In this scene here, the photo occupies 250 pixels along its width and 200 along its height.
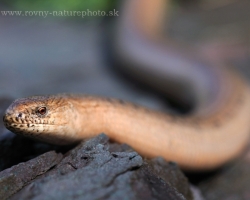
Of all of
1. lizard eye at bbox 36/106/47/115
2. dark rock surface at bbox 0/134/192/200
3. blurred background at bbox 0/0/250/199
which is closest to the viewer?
dark rock surface at bbox 0/134/192/200

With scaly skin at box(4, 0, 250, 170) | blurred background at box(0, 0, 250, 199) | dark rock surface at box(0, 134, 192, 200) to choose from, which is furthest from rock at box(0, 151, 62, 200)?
blurred background at box(0, 0, 250, 199)

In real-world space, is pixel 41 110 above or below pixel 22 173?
above

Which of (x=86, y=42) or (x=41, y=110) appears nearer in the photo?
(x=41, y=110)

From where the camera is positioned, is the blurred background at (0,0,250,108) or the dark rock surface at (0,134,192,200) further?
the blurred background at (0,0,250,108)

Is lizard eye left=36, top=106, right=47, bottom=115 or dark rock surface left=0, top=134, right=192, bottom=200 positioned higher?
lizard eye left=36, top=106, right=47, bottom=115

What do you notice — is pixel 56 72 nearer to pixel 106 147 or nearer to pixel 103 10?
pixel 103 10

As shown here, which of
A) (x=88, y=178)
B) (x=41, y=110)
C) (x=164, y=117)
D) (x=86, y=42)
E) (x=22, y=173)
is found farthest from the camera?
(x=86, y=42)

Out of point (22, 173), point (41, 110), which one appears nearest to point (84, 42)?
point (41, 110)

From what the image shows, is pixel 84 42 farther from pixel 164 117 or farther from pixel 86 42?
pixel 164 117

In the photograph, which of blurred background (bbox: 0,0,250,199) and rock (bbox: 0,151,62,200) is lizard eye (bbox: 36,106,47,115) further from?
blurred background (bbox: 0,0,250,199)
